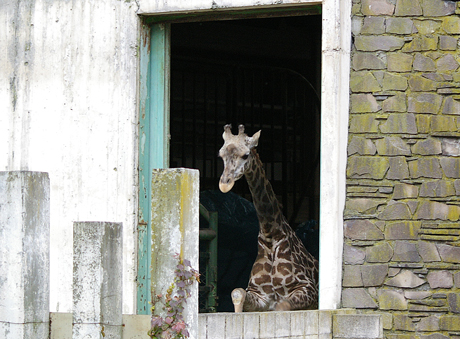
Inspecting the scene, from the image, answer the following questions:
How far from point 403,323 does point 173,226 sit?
106 inches

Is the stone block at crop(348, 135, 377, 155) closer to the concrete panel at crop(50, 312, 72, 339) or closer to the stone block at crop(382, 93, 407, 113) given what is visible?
the stone block at crop(382, 93, 407, 113)

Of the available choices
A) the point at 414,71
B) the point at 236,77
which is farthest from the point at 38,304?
the point at 236,77

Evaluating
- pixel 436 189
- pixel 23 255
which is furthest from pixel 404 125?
pixel 23 255

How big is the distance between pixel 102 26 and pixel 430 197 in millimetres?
2930

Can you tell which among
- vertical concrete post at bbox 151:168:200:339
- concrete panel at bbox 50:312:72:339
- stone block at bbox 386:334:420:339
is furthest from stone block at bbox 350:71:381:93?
concrete panel at bbox 50:312:72:339

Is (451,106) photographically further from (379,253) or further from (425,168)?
(379,253)

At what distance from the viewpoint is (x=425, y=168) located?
17.8 feet

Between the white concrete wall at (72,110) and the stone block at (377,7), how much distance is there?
1.82 meters

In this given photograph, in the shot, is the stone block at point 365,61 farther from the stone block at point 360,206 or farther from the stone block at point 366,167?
the stone block at point 360,206

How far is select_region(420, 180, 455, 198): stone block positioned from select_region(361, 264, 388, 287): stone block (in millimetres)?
643

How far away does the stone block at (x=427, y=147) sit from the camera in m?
5.43

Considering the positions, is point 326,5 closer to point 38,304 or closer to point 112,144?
point 112,144

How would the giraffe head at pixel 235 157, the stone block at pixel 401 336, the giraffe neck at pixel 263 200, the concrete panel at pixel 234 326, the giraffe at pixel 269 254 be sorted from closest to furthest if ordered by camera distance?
1. the concrete panel at pixel 234 326
2. the stone block at pixel 401 336
3. the giraffe head at pixel 235 157
4. the giraffe at pixel 269 254
5. the giraffe neck at pixel 263 200

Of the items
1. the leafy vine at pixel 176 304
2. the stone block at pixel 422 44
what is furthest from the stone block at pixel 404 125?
the leafy vine at pixel 176 304
